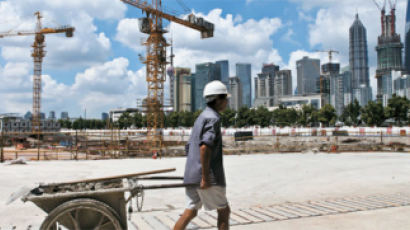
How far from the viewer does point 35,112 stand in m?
74.6

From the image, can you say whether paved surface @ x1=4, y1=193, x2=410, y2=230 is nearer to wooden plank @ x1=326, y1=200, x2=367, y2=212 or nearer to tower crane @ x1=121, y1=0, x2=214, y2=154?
wooden plank @ x1=326, y1=200, x2=367, y2=212

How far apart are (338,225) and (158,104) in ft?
133

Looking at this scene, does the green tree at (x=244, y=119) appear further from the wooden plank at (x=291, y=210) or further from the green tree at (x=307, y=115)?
the wooden plank at (x=291, y=210)

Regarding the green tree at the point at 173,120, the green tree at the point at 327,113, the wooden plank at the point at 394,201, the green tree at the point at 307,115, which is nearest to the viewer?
the wooden plank at the point at 394,201

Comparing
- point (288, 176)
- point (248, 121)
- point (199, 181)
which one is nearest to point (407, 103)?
point (248, 121)

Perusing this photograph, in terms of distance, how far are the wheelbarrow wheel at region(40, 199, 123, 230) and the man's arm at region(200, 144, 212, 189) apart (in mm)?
998

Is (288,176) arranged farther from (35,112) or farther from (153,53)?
(35,112)

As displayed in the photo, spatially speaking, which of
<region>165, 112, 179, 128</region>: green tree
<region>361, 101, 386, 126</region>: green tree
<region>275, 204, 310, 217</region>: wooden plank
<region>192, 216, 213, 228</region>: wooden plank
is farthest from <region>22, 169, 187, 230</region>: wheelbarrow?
<region>165, 112, 179, 128</region>: green tree

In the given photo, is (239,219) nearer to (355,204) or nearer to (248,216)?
(248,216)

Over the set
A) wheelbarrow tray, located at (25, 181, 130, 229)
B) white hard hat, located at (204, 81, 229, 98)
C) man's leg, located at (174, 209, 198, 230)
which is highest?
white hard hat, located at (204, 81, 229, 98)

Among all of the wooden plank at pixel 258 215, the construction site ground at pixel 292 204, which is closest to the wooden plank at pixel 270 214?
the construction site ground at pixel 292 204

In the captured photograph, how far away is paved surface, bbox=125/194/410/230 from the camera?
18.3 ft

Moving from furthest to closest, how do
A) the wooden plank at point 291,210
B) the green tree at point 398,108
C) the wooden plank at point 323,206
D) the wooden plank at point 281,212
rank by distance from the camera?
the green tree at point 398,108, the wooden plank at point 323,206, the wooden plank at point 291,210, the wooden plank at point 281,212

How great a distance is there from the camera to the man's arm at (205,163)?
366cm
